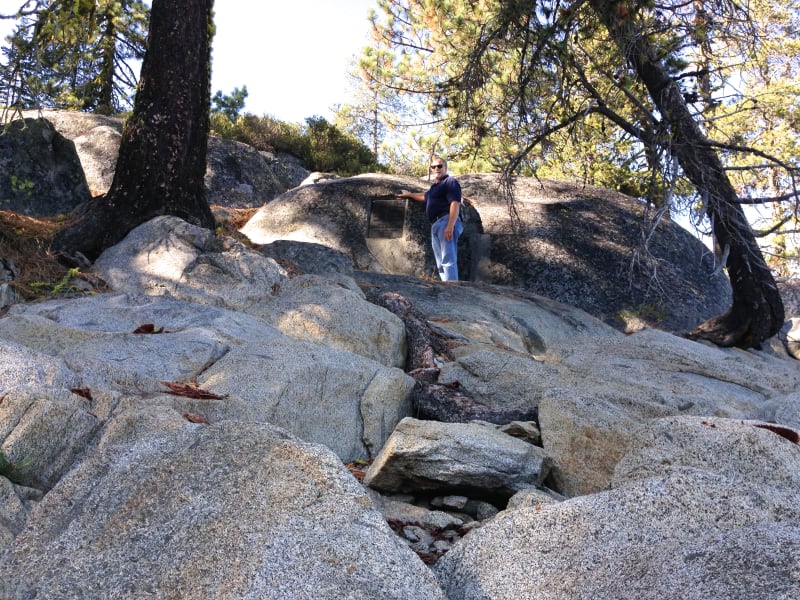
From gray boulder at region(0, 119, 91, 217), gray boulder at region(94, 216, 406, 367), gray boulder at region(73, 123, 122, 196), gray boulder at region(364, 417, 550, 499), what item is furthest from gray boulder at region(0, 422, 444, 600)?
gray boulder at region(73, 123, 122, 196)

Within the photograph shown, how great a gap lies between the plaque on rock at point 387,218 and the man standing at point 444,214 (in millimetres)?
1777

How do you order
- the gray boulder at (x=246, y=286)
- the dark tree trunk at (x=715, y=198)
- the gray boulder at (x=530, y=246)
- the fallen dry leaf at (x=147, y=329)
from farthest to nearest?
the gray boulder at (x=530, y=246) → the dark tree trunk at (x=715, y=198) → the gray boulder at (x=246, y=286) → the fallen dry leaf at (x=147, y=329)

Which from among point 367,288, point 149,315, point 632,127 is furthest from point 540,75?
point 149,315

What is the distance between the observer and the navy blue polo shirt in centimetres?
1102

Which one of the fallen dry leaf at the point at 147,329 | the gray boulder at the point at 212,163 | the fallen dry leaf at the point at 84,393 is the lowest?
the fallen dry leaf at the point at 84,393

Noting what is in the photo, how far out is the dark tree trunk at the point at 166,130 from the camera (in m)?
9.20

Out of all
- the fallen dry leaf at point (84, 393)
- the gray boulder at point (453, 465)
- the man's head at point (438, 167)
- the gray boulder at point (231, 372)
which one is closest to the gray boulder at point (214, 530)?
the fallen dry leaf at point (84, 393)

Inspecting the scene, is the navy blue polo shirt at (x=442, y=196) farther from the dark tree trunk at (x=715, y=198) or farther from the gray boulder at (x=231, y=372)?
the gray boulder at (x=231, y=372)

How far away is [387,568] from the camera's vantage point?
7.97 feet

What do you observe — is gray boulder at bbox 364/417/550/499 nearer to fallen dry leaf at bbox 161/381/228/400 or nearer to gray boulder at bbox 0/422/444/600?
fallen dry leaf at bbox 161/381/228/400

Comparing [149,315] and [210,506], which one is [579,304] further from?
[210,506]

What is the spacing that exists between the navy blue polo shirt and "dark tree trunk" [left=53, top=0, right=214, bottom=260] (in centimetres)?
334

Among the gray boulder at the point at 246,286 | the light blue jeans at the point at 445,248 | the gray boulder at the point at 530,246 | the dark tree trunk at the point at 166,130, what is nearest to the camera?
the gray boulder at the point at 246,286

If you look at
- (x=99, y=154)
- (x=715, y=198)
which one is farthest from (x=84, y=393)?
(x=99, y=154)
